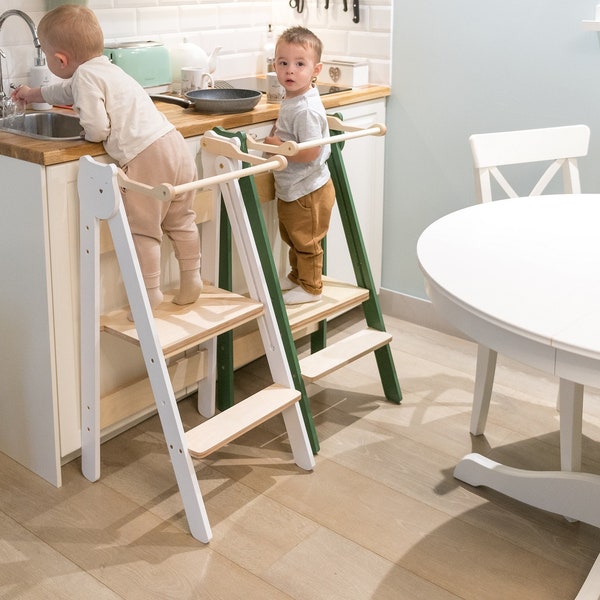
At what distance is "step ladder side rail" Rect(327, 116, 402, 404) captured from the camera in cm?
272

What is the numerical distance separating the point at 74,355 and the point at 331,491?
80 cm

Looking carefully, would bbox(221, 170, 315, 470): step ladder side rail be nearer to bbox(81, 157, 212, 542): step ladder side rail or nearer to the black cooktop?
bbox(81, 157, 212, 542): step ladder side rail

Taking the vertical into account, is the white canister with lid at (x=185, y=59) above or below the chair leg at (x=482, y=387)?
above

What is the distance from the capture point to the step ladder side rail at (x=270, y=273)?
2403mm

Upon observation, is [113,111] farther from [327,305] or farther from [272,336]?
[327,305]

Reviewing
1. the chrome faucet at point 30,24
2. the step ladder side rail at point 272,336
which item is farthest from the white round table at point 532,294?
the chrome faucet at point 30,24

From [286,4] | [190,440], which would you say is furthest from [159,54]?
[190,440]

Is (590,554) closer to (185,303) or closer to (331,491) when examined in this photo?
(331,491)

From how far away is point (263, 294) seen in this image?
2.42m

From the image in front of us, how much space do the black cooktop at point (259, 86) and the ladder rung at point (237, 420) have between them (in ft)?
3.86

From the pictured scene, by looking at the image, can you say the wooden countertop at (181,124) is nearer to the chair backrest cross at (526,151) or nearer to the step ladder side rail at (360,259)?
the step ladder side rail at (360,259)

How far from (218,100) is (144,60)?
0.42m

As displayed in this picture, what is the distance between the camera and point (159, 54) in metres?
2.87

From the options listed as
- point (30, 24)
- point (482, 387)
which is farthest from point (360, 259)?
point (30, 24)
